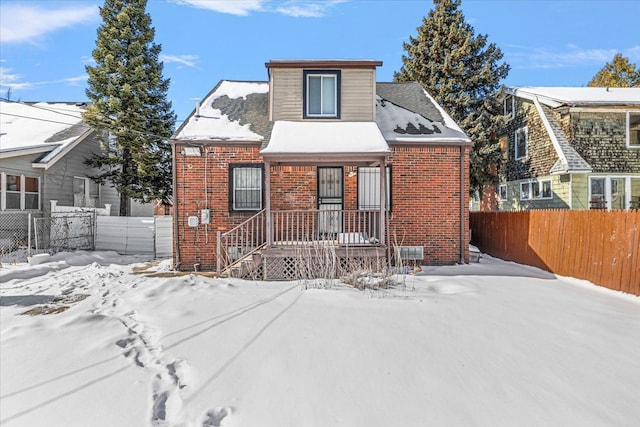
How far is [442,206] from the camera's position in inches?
404

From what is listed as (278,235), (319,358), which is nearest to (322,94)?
(278,235)

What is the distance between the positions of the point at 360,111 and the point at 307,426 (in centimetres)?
910

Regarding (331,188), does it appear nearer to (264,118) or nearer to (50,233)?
(264,118)

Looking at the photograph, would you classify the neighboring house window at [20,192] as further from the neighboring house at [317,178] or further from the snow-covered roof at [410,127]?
the snow-covered roof at [410,127]

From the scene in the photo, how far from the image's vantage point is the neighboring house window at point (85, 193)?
15.8 meters

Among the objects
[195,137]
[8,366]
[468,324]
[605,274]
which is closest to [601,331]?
[468,324]

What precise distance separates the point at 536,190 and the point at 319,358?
15.8 meters

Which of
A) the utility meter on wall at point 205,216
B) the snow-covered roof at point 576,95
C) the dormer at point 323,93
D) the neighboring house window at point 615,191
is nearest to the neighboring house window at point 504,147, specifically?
the snow-covered roof at point 576,95

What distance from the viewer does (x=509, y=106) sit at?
17.9 metres

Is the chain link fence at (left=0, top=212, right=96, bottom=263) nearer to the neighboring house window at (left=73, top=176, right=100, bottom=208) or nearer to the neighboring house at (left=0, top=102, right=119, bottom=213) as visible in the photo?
the neighboring house at (left=0, top=102, right=119, bottom=213)

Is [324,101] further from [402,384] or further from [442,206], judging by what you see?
[402,384]

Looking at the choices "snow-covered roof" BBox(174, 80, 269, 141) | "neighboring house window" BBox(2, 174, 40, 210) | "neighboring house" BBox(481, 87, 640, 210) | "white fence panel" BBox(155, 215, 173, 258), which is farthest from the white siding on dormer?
"neighboring house window" BBox(2, 174, 40, 210)

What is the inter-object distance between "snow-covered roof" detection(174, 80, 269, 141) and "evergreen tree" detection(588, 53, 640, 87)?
30.9 meters

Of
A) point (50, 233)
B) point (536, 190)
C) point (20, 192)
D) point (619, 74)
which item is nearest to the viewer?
point (50, 233)
